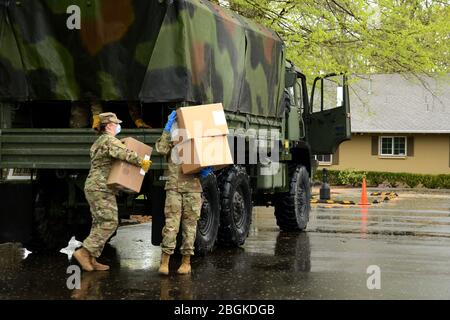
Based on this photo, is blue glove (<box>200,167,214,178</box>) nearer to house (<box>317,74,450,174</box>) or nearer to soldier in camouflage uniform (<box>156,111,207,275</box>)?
soldier in camouflage uniform (<box>156,111,207,275</box>)

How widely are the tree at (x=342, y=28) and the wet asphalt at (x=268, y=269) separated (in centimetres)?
487

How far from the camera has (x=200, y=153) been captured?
957 centimetres

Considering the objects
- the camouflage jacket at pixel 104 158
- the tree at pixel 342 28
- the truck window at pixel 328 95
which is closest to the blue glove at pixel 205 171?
the camouflage jacket at pixel 104 158

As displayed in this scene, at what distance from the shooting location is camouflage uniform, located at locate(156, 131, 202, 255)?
9625 mm

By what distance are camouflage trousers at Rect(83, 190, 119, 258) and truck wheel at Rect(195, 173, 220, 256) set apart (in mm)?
1476

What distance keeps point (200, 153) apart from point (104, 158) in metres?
1.07

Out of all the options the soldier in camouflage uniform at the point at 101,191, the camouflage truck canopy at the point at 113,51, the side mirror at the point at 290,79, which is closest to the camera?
the soldier in camouflage uniform at the point at 101,191

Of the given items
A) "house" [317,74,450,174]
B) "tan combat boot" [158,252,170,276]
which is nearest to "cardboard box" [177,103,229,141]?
"tan combat boot" [158,252,170,276]

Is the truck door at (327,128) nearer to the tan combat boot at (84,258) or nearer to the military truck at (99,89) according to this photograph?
the military truck at (99,89)

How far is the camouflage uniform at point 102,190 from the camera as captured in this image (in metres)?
9.62

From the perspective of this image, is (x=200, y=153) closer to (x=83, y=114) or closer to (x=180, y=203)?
(x=180, y=203)

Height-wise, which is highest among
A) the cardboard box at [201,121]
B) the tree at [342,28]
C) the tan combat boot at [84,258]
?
the tree at [342,28]

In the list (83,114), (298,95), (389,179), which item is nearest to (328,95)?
(389,179)

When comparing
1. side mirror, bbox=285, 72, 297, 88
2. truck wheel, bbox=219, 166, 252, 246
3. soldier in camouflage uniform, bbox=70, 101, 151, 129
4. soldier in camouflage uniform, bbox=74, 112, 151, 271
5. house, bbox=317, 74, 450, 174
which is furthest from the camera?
house, bbox=317, 74, 450, 174
